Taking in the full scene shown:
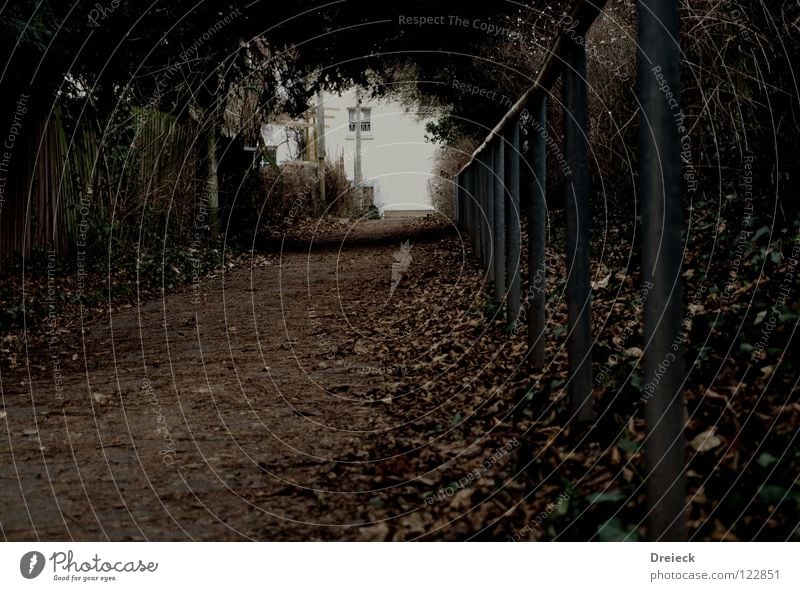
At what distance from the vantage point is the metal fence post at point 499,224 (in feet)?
23.3

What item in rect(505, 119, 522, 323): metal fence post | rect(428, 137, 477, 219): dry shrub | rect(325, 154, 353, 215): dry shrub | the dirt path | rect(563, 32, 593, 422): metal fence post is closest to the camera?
the dirt path

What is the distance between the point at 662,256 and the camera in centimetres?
235

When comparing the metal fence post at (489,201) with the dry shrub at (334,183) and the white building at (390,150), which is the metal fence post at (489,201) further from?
the white building at (390,150)

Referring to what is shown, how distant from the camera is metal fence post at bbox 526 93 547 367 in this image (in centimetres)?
498

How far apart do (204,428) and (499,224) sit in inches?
127

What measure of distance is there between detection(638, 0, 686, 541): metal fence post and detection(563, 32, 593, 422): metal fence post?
134cm

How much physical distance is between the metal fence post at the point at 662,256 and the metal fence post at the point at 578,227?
1.34 meters

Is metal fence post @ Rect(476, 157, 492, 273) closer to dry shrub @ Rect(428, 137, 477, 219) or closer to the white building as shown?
dry shrub @ Rect(428, 137, 477, 219)

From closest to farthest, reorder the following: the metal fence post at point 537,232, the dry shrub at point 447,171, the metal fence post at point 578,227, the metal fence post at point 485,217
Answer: the metal fence post at point 578,227, the metal fence post at point 537,232, the metal fence post at point 485,217, the dry shrub at point 447,171

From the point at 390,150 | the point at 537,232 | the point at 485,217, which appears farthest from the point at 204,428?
the point at 390,150

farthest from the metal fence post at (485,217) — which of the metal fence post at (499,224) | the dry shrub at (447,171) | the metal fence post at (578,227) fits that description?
the dry shrub at (447,171)

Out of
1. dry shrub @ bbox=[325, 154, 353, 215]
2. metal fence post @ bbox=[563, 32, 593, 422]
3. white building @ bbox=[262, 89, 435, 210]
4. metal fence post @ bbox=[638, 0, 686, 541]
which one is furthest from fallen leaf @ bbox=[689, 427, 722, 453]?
white building @ bbox=[262, 89, 435, 210]

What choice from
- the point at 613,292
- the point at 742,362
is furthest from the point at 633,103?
the point at 742,362

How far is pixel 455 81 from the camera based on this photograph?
15781 mm
